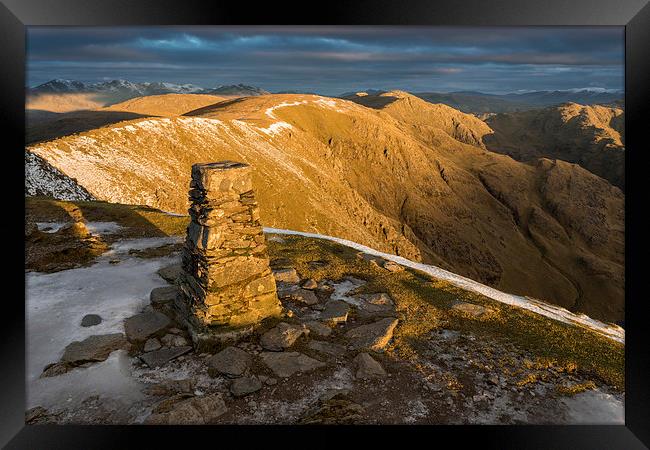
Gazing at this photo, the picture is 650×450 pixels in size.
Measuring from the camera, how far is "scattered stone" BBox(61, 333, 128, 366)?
9.16m

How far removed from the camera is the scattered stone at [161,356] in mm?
9295

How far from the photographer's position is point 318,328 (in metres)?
11.3

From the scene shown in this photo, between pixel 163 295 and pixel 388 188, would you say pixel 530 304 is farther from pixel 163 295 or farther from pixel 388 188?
pixel 388 188

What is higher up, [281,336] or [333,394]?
[281,336]

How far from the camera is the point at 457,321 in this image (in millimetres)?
12461

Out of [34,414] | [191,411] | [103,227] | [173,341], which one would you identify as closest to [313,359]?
[191,411]

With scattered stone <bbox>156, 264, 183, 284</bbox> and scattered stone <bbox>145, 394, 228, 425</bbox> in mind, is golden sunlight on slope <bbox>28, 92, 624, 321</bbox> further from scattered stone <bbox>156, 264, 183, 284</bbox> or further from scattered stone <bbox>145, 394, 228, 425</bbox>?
scattered stone <bbox>145, 394, 228, 425</bbox>

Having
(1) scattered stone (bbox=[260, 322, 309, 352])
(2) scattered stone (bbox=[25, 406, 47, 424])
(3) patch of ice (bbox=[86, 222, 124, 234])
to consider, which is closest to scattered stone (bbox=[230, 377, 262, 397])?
(1) scattered stone (bbox=[260, 322, 309, 352])

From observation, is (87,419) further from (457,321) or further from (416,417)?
(457,321)

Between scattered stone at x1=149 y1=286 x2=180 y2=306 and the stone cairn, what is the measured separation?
1221 mm

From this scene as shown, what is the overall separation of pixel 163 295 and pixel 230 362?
4.10 meters

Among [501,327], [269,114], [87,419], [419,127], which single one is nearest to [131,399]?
[87,419]

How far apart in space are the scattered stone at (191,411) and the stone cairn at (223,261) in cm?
205

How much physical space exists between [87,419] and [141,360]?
6.03 ft
